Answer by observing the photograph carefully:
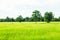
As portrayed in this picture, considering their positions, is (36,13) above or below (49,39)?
above

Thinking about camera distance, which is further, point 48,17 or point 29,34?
point 48,17

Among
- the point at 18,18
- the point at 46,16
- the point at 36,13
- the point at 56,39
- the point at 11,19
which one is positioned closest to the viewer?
the point at 56,39

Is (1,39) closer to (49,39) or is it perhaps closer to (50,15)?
(49,39)

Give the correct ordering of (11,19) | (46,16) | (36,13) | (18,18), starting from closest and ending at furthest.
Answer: (46,16), (36,13), (18,18), (11,19)

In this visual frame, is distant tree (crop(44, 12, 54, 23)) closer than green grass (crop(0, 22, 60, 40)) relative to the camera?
No

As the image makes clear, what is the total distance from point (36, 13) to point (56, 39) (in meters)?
84.1

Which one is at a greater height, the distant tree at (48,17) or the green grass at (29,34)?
the distant tree at (48,17)

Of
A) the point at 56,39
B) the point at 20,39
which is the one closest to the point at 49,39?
the point at 56,39

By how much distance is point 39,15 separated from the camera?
→ 320 feet

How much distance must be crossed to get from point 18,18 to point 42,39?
299 feet

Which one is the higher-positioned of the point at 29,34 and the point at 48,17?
the point at 48,17

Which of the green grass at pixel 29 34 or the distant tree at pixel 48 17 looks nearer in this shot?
the green grass at pixel 29 34

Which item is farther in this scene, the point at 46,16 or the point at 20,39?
the point at 46,16

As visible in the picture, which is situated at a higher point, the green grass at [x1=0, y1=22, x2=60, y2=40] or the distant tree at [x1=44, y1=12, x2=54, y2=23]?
the distant tree at [x1=44, y1=12, x2=54, y2=23]
